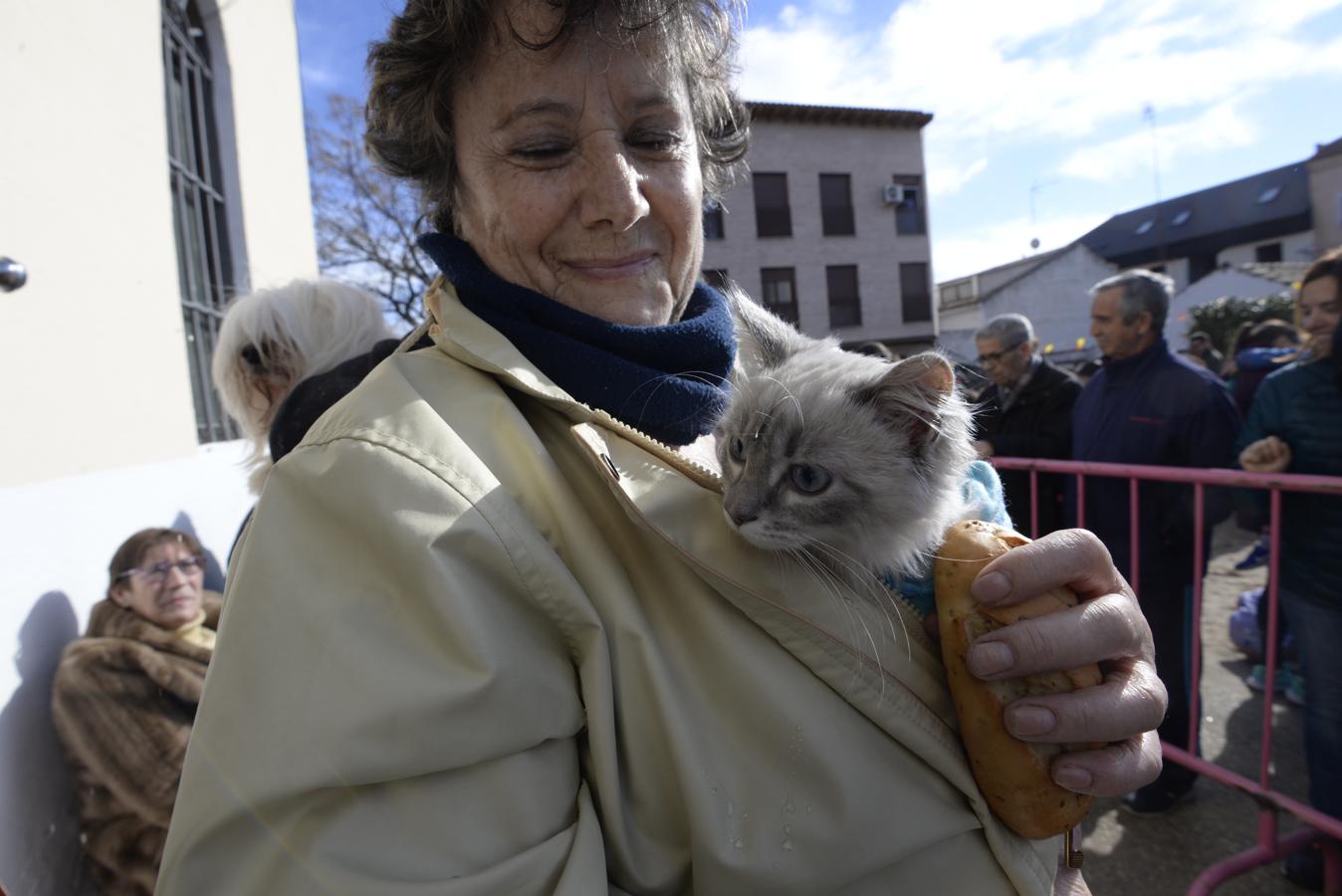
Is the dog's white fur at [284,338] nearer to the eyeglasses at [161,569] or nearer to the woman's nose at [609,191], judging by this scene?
the eyeglasses at [161,569]

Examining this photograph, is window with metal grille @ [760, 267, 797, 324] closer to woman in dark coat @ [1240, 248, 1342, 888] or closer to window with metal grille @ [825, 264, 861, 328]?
window with metal grille @ [825, 264, 861, 328]

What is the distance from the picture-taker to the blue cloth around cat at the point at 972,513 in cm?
154

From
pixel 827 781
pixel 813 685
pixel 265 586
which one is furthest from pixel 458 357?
pixel 827 781

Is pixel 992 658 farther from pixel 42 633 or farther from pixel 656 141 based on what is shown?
pixel 42 633

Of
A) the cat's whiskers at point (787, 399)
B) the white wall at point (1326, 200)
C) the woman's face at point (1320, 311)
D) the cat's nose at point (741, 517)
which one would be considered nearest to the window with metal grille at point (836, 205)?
the white wall at point (1326, 200)

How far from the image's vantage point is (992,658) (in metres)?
1.23

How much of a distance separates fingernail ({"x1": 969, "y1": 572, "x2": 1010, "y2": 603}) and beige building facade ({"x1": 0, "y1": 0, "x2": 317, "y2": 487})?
3.52m

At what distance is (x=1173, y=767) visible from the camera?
12.6 ft

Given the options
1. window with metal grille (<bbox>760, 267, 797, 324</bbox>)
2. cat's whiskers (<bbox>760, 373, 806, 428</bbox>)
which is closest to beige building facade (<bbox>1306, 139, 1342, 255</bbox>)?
window with metal grille (<bbox>760, 267, 797, 324</bbox>)

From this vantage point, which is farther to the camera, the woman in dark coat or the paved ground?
the paved ground

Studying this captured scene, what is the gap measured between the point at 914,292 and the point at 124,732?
29295mm

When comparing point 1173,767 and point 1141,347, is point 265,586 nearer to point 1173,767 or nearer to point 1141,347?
point 1173,767

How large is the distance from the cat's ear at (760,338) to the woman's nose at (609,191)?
0.56 m

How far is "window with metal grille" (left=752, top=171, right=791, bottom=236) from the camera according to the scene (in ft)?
84.9
